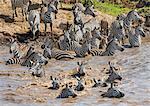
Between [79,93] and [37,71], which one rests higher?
[37,71]

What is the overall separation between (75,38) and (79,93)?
9.58m

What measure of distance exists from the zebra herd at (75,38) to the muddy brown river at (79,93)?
0.41m

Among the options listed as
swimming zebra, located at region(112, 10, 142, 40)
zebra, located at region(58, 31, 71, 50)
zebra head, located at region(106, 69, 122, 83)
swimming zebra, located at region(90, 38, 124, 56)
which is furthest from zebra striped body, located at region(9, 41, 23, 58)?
swimming zebra, located at region(112, 10, 142, 40)

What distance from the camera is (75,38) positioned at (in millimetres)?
25000

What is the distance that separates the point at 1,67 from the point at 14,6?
760cm

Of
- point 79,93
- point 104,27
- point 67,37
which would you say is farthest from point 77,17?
point 79,93

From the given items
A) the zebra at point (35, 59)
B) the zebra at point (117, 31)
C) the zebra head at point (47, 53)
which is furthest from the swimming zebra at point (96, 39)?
the zebra at point (35, 59)

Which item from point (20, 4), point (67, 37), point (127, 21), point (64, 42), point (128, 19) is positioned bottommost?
point (64, 42)

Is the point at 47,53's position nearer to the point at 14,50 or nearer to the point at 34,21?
the point at 14,50

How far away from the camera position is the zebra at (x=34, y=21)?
25.4m

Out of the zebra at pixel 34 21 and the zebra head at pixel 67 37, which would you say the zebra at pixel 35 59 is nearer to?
the zebra head at pixel 67 37

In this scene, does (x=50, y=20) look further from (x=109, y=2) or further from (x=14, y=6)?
(x=109, y=2)

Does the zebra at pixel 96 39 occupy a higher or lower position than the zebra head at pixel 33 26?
lower

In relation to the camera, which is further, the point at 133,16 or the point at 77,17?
the point at 133,16
